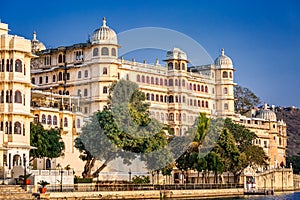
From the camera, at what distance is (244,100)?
11850 cm

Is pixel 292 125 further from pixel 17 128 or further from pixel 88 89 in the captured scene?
pixel 17 128

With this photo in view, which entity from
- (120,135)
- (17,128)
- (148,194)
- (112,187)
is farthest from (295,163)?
(17,128)

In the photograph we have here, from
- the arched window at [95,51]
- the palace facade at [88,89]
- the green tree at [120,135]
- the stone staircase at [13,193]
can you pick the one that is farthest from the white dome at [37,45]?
the stone staircase at [13,193]

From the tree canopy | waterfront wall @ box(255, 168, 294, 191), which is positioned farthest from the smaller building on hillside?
waterfront wall @ box(255, 168, 294, 191)

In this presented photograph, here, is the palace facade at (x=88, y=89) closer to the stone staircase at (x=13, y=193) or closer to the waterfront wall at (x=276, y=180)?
the stone staircase at (x=13, y=193)

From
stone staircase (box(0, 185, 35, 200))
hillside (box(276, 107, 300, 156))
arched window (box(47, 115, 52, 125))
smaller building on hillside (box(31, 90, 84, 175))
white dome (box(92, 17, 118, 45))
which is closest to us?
stone staircase (box(0, 185, 35, 200))

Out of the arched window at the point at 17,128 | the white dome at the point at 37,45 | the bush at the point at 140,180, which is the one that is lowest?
the bush at the point at 140,180

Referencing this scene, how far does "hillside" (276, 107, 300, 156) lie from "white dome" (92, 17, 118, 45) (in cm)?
8927

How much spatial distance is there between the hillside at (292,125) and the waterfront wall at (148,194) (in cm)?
9345

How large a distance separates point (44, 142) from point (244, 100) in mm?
63672

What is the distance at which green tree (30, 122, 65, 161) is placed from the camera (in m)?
60.2

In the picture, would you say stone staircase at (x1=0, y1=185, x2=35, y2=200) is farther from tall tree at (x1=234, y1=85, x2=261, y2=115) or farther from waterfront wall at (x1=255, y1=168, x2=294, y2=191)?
tall tree at (x1=234, y1=85, x2=261, y2=115)

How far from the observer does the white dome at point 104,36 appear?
80.4 metres

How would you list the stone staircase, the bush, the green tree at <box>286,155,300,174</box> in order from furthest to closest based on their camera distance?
the green tree at <box>286,155,300,174</box>
the bush
the stone staircase
